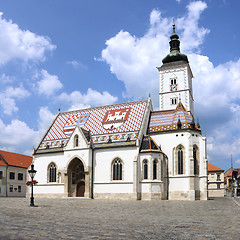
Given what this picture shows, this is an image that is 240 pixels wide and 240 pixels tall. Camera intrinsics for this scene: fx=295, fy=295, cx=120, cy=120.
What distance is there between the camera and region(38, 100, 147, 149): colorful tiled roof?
44781mm

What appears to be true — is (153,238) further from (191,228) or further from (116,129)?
(116,129)

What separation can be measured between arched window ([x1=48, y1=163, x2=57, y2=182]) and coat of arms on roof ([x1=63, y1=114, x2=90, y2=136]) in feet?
18.9

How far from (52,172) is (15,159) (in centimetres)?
2033

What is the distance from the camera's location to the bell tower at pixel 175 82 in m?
57.1

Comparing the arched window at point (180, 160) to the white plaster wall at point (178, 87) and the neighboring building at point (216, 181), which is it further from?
the neighboring building at point (216, 181)

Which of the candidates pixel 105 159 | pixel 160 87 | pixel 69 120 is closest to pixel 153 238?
pixel 105 159

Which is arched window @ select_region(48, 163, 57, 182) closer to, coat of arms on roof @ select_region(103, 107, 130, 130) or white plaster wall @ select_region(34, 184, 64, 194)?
white plaster wall @ select_region(34, 184, 64, 194)

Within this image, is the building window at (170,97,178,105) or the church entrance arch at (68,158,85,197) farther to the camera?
the building window at (170,97,178,105)

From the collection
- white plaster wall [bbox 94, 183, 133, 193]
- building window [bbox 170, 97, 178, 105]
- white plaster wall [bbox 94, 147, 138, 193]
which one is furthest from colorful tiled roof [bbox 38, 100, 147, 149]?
building window [bbox 170, 97, 178, 105]

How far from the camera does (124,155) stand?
4244 centimetres

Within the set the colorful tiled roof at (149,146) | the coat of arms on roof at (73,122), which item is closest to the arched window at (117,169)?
the colorful tiled roof at (149,146)

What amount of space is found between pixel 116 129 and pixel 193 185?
14.0 m

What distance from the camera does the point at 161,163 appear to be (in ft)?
134

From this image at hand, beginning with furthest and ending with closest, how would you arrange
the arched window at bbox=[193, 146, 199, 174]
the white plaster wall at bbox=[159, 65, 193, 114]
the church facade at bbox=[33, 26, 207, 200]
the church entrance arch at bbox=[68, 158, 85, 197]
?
1. the white plaster wall at bbox=[159, 65, 193, 114]
2. the church entrance arch at bbox=[68, 158, 85, 197]
3. the arched window at bbox=[193, 146, 199, 174]
4. the church facade at bbox=[33, 26, 207, 200]
